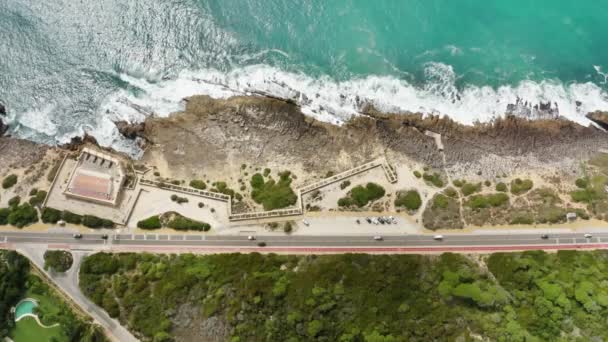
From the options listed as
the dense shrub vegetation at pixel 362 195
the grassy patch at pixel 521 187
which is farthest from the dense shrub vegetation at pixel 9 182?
the grassy patch at pixel 521 187

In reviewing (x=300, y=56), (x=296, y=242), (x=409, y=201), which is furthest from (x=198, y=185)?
(x=409, y=201)

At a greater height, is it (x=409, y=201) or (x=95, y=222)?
(x=409, y=201)

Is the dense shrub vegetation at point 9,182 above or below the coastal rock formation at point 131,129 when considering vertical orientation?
below

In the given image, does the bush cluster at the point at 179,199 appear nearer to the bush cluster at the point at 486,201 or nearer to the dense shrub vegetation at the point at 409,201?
the dense shrub vegetation at the point at 409,201

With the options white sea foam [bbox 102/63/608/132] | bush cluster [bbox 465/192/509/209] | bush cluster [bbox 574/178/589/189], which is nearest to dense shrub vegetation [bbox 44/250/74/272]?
white sea foam [bbox 102/63/608/132]

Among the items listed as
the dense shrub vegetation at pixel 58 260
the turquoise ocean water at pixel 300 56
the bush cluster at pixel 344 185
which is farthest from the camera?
the turquoise ocean water at pixel 300 56

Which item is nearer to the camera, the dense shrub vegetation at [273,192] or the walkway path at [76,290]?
the walkway path at [76,290]

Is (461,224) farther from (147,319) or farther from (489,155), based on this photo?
(147,319)

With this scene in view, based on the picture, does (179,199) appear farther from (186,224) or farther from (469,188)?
(469,188)


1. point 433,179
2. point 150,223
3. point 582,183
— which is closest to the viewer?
point 150,223
